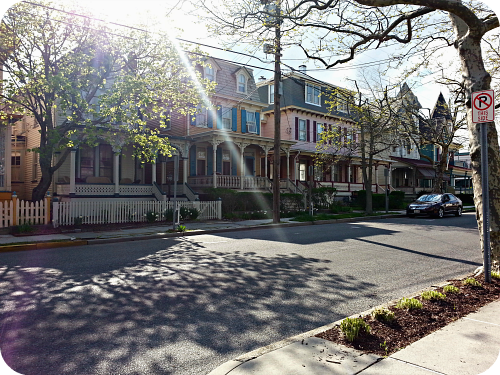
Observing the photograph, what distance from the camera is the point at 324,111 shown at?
3653cm

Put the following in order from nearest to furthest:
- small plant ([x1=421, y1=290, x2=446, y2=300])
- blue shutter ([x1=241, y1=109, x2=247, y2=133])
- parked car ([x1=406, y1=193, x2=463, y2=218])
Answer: small plant ([x1=421, y1=290, x2=446, y2=300]) < parked car ([x1=406, y1=193, x2=463, y2=218]) < blue shutter ([x1=241, y1=109, x2=247, y2=133])

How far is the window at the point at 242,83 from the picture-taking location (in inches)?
1182

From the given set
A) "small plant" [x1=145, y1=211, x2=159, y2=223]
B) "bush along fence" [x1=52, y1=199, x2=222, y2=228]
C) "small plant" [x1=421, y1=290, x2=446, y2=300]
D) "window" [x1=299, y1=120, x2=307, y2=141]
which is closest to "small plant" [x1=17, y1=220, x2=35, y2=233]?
"bush along fence" [x1=52, y1=199, x2=222, y2=228]

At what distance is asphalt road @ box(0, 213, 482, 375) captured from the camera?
4.09m

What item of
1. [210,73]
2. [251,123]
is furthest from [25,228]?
[251,123]

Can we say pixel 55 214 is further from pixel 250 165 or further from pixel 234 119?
pixel 250 165

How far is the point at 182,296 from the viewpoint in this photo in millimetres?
6168

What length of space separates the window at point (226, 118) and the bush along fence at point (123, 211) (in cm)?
938

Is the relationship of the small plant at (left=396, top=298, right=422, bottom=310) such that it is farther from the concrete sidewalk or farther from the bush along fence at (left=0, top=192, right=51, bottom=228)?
the bush along fence at (left=0, top=192, right=51, bottom=228)

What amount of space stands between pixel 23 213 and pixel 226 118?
16.3 meters

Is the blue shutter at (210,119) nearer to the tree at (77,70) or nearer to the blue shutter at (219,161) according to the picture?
the blue shutter at (219,161)

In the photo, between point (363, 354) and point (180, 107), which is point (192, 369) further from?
point (180, 107)

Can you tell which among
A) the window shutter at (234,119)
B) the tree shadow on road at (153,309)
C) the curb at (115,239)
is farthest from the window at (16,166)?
the tree shadow on road at (153,309)

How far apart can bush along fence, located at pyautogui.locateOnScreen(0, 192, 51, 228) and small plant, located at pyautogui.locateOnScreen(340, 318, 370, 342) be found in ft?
47.4
